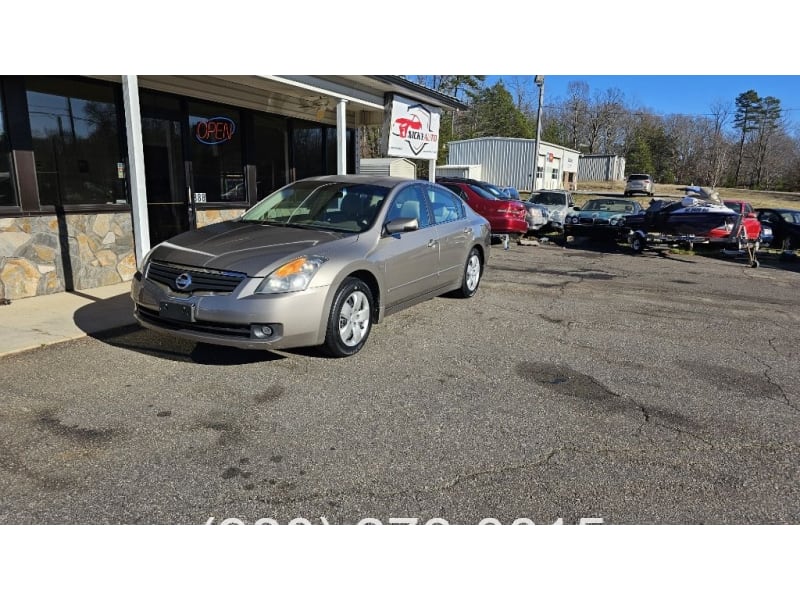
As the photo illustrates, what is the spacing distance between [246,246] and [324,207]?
1213 mm

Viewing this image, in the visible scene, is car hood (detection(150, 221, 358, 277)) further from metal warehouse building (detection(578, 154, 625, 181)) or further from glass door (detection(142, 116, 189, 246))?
metal warehouse building (detection(578, 154, 625, 181))

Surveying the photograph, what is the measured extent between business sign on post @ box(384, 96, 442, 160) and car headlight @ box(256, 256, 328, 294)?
22.7 ft

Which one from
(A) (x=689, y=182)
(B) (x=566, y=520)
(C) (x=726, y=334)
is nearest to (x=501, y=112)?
(A) (x=689, y=182)

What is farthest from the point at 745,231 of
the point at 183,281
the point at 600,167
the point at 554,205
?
the point at 600,167

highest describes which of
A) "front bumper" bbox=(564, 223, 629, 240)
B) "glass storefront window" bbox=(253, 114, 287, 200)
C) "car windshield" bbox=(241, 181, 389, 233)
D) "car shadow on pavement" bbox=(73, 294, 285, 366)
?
"glass storefront window" bbox=(253, 114, 287, 200)

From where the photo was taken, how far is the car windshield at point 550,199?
19.7 meters

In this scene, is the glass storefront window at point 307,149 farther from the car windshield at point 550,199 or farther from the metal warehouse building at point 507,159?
the metal warehouse building at point 507,159

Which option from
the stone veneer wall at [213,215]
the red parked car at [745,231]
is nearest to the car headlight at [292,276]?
the stone veneer wall at [213,215]

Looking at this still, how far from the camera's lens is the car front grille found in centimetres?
426

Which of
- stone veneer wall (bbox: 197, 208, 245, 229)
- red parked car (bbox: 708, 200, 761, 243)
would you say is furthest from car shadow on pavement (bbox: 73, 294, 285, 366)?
red parked car (bbox: 708, 200, 761, 243)

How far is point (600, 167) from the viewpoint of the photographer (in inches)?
2275

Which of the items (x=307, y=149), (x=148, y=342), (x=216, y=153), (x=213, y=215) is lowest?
(x=148, y=342)

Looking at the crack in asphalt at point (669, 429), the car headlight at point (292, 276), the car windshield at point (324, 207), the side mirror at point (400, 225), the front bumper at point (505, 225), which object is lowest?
the crack in asphalt at point (669, 429)

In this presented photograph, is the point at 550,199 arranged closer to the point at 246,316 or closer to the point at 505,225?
the point at 505,225
